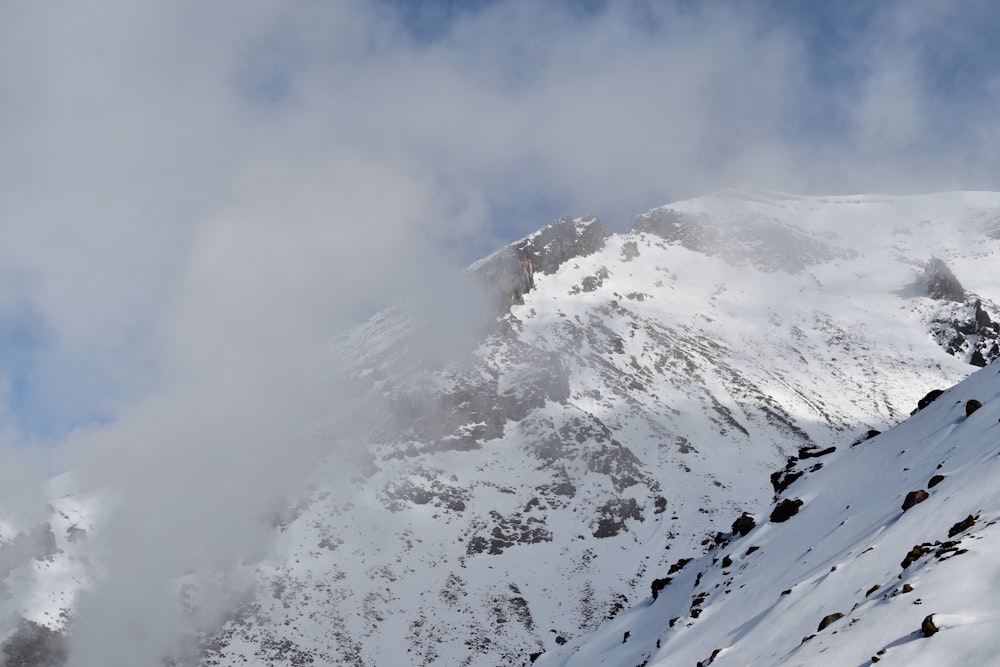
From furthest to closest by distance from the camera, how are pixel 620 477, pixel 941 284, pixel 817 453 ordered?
pixel 941 284, pixel 620 477, pixel 817 453

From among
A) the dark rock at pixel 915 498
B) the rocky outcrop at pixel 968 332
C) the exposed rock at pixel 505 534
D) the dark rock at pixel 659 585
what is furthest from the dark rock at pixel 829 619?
the rocky outcrop at pixel 968 332

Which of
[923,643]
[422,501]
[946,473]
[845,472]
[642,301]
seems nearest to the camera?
[923,643]

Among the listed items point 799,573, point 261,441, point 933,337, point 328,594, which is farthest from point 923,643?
point 933,337

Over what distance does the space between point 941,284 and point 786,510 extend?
577ft

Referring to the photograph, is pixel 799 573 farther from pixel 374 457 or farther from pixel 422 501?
pixel 374 457

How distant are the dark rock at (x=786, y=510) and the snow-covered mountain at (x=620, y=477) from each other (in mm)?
621

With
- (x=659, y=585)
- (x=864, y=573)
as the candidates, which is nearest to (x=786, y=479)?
(x=659, y=585)

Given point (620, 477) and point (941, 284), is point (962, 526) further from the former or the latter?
point (941, 284)

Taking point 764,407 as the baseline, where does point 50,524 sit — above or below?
above

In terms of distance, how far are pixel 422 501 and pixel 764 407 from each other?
65787mm

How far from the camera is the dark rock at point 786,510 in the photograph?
3234 cm

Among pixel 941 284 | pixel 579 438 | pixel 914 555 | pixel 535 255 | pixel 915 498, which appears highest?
pixel 535 255

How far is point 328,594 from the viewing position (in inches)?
3433

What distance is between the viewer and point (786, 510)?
3269 cm
